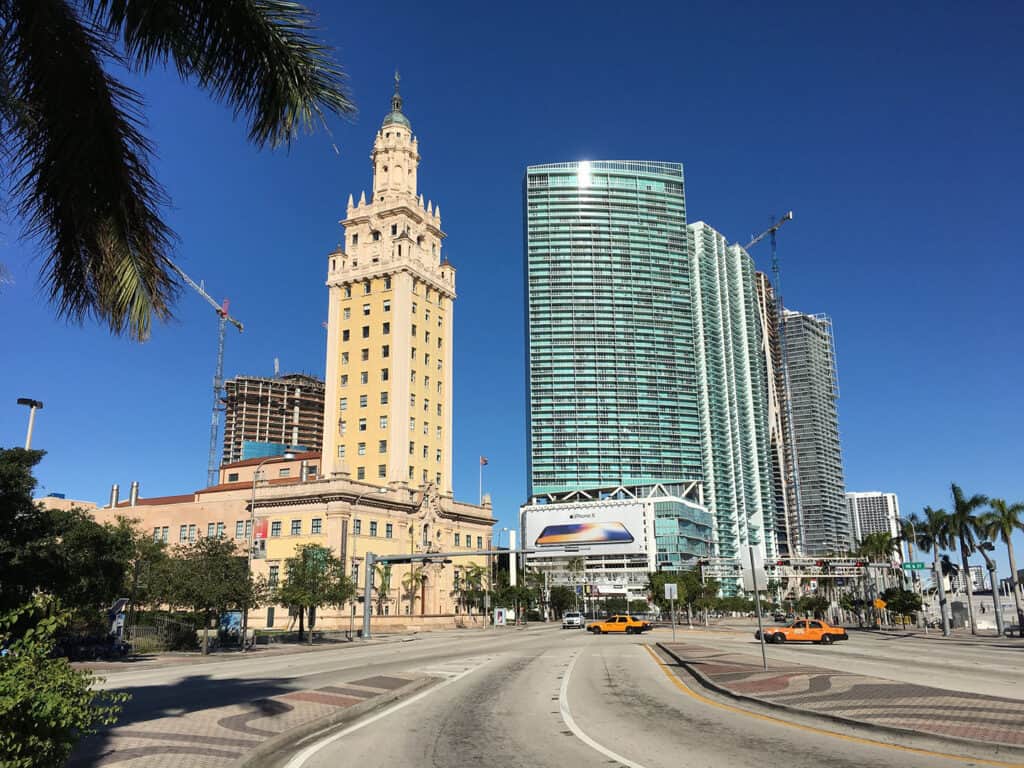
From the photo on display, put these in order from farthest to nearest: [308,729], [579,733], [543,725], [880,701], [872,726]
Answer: [880,701]
[543,725]
[308,729]
[579,733]
[872,726]

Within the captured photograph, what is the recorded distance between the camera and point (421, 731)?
1343cm

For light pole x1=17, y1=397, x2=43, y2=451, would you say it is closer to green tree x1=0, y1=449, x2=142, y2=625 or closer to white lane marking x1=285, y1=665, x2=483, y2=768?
green tree x1=0, y1=449, x2=142, y2=625

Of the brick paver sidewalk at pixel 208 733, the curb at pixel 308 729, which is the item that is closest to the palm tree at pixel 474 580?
the curb at pixel 308 729

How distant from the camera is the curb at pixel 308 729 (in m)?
10.8

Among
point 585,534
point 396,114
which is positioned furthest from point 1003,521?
point 585,534

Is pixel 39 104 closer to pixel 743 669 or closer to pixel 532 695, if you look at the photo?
pixel 532 695

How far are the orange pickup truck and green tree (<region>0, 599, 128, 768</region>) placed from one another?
4183 centimetres

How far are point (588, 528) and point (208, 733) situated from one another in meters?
179

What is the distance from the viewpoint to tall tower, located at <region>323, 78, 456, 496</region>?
86312 mm

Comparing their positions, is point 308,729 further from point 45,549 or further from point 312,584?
point 312,584

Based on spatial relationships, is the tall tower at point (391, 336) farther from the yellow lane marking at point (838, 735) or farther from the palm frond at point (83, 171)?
the palm frond at point (83, 171)

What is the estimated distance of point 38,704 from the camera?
7078 millimetres

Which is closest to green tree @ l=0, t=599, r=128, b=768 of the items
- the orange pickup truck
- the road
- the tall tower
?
the road

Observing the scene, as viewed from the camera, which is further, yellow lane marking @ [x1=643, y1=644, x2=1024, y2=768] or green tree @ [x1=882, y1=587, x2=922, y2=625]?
green tree @ [x1=882, y1=587, x2=922, y2=625]
